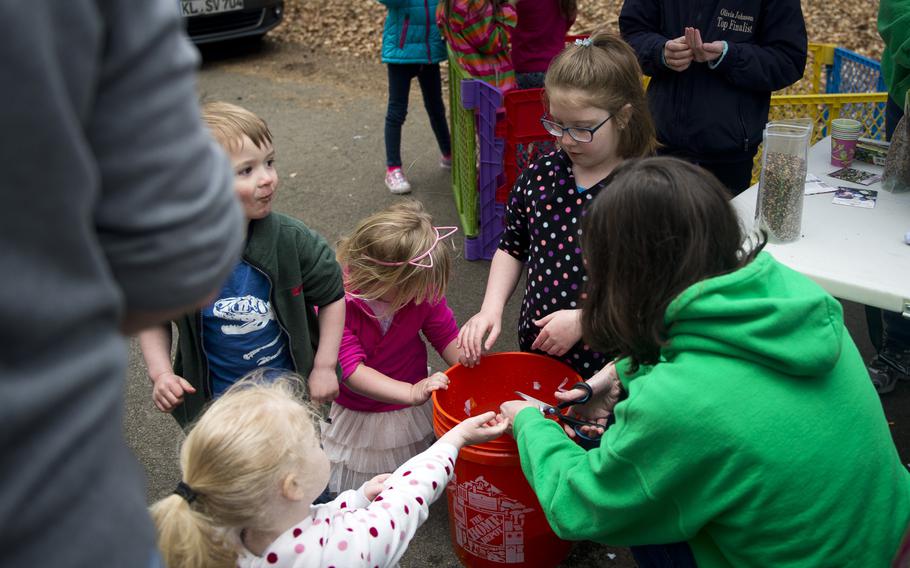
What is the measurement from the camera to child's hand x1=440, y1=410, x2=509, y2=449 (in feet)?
6.65

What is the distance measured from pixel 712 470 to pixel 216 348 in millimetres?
1417

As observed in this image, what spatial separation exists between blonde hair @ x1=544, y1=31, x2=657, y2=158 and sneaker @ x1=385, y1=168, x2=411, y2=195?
2791 millimetres

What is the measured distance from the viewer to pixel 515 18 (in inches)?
177

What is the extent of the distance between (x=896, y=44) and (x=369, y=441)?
2298 millimetres

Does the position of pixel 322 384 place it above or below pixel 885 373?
above

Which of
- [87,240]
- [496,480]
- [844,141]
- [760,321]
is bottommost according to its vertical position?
[496,480]

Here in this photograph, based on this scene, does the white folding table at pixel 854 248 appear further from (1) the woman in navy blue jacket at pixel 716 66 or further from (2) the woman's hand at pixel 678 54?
(2) the woman's hand at pixel 678 54

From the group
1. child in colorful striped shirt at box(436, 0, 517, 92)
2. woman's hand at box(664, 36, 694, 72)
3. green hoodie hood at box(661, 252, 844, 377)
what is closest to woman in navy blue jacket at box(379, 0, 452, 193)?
child in colorful striped shirt at box(436, 0, 517, 92)

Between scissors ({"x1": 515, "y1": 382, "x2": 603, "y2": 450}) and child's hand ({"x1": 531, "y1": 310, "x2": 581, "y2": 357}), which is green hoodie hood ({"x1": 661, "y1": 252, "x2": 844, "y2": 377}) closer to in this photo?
scissors ({"x1": 515, "y1": 382, "x2": 603, "y2": 450})

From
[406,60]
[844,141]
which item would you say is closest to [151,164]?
[844,141]

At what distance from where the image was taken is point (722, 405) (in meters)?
1.50

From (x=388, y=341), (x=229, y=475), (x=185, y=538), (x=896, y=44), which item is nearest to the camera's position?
(x=185, y=538)

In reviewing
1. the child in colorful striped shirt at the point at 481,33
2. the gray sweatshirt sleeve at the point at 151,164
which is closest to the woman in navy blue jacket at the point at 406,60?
the child in colorful striped shirt at the point at 481,33

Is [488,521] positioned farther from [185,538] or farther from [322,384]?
[185,538]
